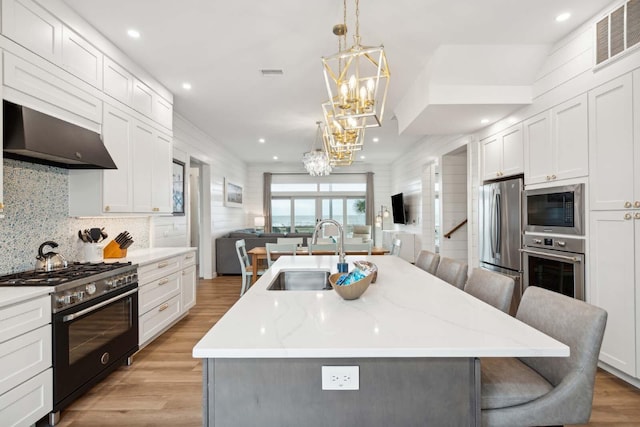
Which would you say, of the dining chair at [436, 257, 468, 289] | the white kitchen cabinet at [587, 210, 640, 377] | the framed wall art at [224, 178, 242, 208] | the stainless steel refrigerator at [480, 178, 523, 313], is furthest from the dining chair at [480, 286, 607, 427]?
the framed wall art at [224, 178, 242, 208]

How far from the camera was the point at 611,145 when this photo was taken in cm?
243

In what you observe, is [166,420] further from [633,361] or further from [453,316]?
[633,361]

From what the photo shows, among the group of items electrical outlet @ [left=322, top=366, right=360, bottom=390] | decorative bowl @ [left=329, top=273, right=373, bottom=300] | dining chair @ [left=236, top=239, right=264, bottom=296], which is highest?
decorative bowl @ [left=329, top=273, right=373, bottom=300]

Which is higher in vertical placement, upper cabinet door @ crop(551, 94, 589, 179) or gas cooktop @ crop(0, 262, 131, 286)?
upper cabinet door @ crop(551, 94, 589, 179)

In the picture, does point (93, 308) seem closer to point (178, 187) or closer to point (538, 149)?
point (178, 187)

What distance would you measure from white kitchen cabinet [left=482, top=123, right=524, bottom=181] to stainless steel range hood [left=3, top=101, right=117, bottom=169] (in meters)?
3.87

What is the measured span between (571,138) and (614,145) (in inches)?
15.3

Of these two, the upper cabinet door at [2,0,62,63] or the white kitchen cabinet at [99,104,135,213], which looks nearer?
the upper cabinet door at [2,0,62,63]

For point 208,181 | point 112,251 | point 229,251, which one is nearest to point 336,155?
point 112,251

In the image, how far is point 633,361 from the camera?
2281 mm

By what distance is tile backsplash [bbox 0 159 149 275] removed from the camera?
7.22 ft

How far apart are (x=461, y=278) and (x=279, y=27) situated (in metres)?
2.44

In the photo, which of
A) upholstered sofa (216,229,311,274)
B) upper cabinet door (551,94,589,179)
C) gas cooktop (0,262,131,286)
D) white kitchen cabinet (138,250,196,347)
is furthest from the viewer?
upholstered sofa (216,229,311,274)

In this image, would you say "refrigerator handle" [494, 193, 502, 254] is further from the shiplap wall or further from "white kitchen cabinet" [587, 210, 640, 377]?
the shiplap wall
